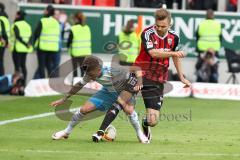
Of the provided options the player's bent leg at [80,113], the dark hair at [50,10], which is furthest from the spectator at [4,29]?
the player's bent leg at [80,113]

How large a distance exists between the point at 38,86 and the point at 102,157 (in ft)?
40.6

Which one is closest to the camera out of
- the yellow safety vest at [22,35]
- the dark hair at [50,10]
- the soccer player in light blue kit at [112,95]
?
the soccer player in light blue kit at [112,95]

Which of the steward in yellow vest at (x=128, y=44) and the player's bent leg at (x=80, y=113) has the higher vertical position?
the player's bent leg at (x=80, y=113)

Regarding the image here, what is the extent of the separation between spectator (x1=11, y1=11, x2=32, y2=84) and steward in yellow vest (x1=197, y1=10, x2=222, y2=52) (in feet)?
15.9

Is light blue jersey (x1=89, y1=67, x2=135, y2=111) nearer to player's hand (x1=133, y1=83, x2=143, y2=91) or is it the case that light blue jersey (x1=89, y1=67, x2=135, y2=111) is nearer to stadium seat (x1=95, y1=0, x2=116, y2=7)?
player's hand (x1=133, y1=83, x2=143, y2=91)

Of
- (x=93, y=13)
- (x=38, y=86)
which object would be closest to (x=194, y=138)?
(x=38, y=86)

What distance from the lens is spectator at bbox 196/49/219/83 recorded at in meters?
27.3

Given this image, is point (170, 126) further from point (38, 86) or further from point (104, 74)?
point (38, 86)

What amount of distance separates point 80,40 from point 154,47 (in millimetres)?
12875

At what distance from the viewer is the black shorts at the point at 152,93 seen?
14.5 m

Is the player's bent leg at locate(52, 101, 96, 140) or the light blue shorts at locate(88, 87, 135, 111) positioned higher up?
the light blue shorts at locate(88, 87, 135, 111)

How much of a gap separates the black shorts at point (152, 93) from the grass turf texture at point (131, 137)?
59cm

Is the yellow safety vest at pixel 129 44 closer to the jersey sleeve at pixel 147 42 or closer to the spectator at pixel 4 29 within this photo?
the spectator at pixel 4 29

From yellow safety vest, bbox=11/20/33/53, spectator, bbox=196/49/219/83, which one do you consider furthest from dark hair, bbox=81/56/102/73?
spectator, bbox=196/49/219/83
